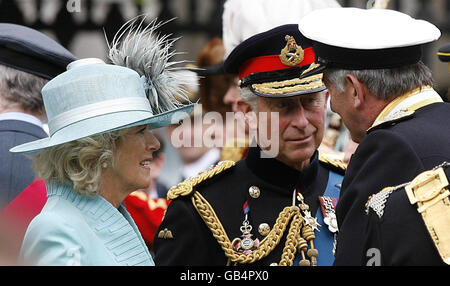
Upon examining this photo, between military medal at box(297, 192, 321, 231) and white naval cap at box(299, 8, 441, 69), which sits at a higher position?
white naval cap at box(299, 8, 441, 69)

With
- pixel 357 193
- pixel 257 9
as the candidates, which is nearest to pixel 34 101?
pixel 257 9

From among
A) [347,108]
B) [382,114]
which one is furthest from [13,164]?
[382,114]

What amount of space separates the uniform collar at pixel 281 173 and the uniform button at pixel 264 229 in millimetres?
230

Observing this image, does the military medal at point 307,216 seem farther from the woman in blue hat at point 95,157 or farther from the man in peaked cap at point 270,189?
the woman in blue hat at point 95,157

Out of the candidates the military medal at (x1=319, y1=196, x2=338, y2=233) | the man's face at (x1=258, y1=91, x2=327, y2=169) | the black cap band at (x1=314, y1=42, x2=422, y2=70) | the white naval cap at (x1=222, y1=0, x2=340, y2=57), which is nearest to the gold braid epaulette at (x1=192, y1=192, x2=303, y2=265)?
the military medal at (x1=319, y1=196, x2=338, y2=233)

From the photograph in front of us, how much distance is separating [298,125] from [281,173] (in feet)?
0.83

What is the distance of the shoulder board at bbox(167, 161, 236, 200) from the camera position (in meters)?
4.48

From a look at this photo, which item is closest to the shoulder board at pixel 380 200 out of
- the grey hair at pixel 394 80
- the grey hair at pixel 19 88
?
the grey hair at pixel 394 80

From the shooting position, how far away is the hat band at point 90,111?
3.66m

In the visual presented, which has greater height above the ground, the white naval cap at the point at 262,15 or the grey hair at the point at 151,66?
the white naval cap at the point at 262,15

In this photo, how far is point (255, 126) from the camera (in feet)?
15.3

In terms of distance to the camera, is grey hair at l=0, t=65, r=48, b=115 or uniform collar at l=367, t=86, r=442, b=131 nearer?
uniform collar at l=367, t=86, r=442, b=131

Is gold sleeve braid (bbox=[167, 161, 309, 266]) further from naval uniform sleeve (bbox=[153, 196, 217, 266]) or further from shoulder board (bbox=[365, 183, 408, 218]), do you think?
shoulder board (bbox=[365, 183, 408, 218])
